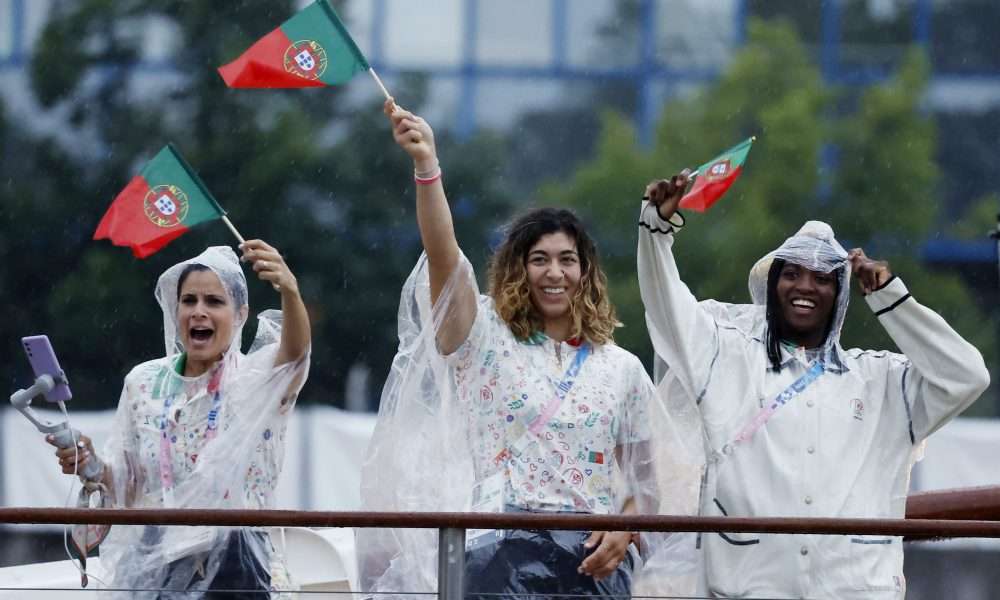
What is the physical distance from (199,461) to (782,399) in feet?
5.16

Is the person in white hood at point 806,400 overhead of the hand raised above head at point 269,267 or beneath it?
beneath

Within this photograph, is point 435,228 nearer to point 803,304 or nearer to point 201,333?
point 201,333

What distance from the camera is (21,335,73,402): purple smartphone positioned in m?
4.97

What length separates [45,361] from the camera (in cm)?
499

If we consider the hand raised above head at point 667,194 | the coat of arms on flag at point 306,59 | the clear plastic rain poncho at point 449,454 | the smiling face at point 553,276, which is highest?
the coat of arms on flag at point 306,59

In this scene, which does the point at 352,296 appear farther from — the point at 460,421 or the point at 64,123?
the point at 460,421

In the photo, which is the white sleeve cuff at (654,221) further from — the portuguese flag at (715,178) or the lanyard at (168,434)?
the lanyard at (168,434)

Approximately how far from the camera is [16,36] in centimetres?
1669

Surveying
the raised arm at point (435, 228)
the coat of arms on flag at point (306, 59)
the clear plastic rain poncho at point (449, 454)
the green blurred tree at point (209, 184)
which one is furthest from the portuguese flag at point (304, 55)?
the green blurred tree at point (209, 184)

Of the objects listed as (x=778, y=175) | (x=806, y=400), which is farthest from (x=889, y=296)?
(x=778, y=175)

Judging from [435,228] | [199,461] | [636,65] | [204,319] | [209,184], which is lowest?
[199,461]

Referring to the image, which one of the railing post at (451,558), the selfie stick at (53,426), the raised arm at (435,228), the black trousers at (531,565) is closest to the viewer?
the railing post at (451,558)

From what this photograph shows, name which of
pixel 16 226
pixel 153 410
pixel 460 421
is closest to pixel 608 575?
pixel 460 421

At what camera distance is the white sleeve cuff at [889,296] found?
467 centimetres
